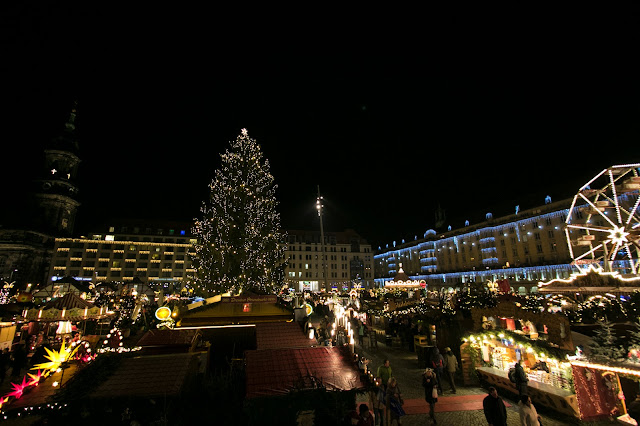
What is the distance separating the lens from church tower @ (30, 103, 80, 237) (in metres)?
70.9

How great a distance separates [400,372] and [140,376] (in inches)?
433

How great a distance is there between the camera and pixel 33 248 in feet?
222

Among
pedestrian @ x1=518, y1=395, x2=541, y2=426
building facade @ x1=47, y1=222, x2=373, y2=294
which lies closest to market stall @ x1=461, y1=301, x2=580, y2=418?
pedestrian @ x1=518, y1=395, x2=541, y2=426

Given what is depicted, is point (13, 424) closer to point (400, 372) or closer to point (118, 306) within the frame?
point (400, 372)

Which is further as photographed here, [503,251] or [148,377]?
[503,251]

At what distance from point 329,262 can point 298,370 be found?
8743 cm

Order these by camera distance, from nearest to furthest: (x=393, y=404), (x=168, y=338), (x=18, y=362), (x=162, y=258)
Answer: (x=393, y=404), (x=168, y=338), (x=18, y=362), (x=162, y=258)

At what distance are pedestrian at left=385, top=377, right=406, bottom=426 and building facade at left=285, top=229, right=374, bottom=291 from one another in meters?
80.3

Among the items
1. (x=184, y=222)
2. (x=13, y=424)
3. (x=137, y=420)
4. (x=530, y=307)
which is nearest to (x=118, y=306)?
(x=13, y=424)

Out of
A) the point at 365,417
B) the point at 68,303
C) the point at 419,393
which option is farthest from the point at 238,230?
the point at 365,417

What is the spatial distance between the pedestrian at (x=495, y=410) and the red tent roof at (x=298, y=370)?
3625mm

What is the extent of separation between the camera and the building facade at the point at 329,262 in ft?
294

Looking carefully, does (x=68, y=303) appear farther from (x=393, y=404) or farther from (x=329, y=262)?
(x=329, y=262)

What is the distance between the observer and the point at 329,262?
304 ft
